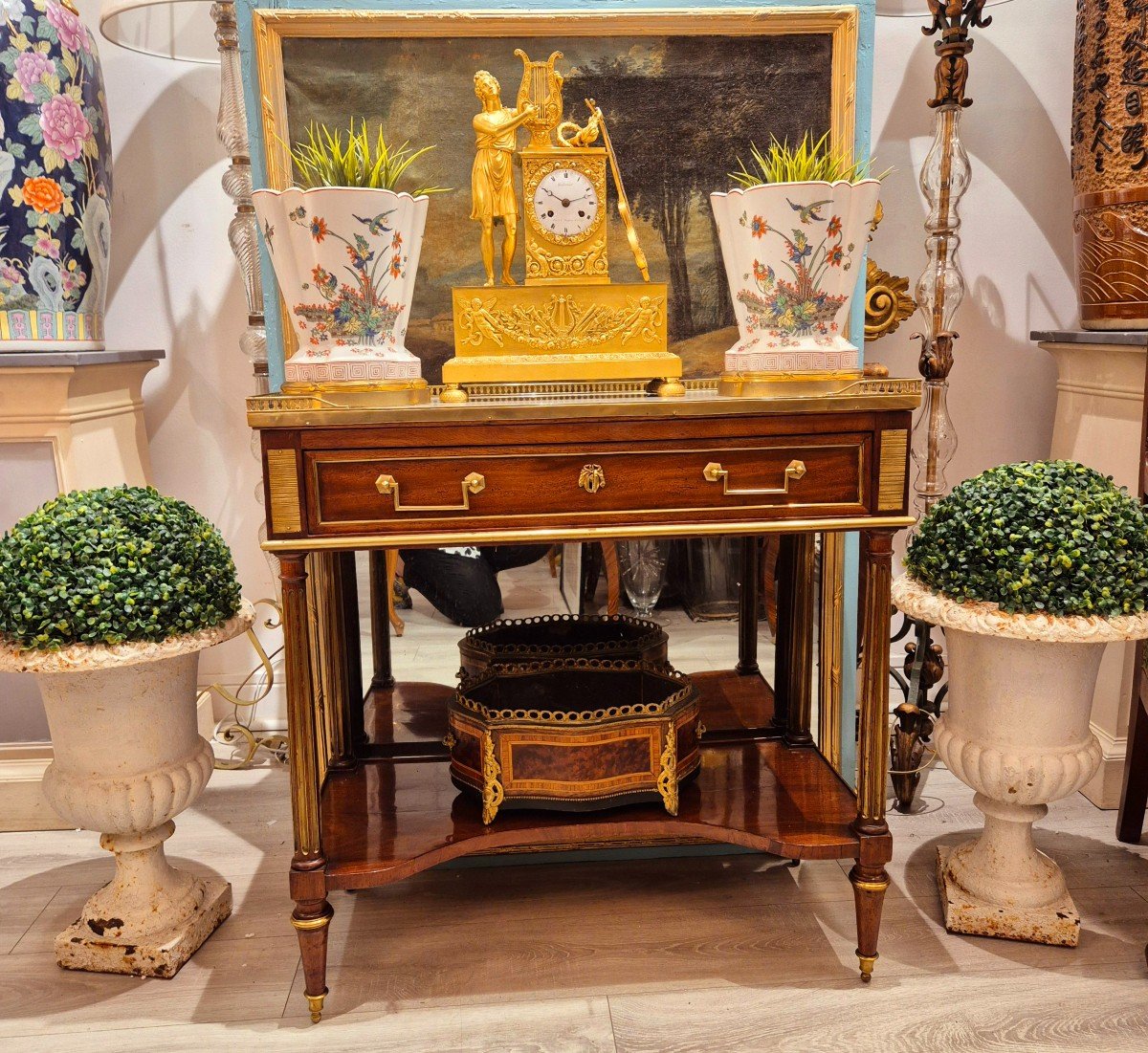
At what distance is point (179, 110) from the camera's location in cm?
243

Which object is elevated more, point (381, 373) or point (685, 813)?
point (381, 373)

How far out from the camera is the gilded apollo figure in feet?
5.66

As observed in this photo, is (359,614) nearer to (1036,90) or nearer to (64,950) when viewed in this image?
(64,950)

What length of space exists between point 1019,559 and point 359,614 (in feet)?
4.33

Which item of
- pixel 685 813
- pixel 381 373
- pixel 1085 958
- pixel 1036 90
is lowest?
pixel 1085 958

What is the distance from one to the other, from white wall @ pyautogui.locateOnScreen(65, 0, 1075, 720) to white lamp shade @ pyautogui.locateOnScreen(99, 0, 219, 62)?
77 millimetres

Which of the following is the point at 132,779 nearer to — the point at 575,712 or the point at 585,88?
the point at 575,712

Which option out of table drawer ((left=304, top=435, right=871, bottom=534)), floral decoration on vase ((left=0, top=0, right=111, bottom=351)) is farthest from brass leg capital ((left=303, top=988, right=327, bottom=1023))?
floral decoration on vase ((left=0, top=0, right=111, bottom=351))

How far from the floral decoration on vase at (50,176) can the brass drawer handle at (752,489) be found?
150 centimetres

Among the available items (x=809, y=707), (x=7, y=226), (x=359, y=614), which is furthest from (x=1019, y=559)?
(x=7, y=226)

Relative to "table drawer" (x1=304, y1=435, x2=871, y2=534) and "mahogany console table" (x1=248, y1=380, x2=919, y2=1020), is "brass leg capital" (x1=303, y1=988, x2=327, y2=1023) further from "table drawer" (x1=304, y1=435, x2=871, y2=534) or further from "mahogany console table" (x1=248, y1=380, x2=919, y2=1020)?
"table drawer" (x1=304, y1=435, x2=871, y2=534)

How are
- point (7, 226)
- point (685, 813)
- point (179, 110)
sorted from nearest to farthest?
point (685, 813)
point (7, 226)
point (179, 110)

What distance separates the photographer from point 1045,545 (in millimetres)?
1643

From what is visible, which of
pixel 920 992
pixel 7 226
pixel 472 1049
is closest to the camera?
pixel 472 1049
